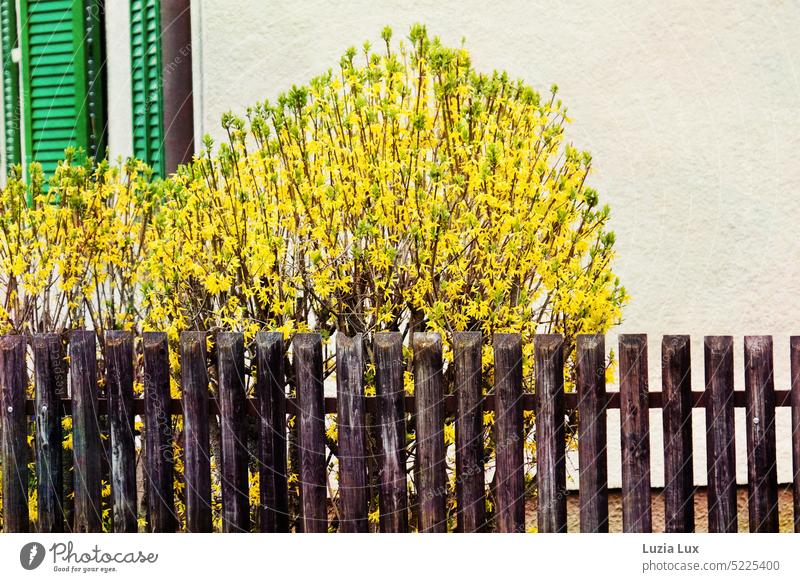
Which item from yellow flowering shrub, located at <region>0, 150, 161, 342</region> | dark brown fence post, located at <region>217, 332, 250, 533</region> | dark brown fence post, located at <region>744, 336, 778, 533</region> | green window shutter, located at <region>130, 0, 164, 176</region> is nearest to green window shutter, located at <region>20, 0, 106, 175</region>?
green window shutter, located at <region>130, 0, 164, 176</region>

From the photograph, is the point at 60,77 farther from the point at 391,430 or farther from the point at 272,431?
the point at 391,430

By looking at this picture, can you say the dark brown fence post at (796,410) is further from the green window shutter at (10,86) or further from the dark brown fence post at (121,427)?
the green window shutter at (10,86)

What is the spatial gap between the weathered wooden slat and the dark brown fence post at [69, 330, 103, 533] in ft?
5.46

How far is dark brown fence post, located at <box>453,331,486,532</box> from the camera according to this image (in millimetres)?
3477

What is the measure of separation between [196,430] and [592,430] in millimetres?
1496

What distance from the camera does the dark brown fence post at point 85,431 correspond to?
3707 millimetres

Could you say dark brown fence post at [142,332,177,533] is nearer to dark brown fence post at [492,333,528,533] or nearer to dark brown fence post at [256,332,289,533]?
dark brown fence post at [256,332,289,533]

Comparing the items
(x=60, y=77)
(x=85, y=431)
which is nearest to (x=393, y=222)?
(x=85, y=431)

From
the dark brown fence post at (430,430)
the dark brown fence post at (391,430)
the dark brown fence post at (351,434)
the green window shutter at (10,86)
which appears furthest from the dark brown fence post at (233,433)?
the green window shutter at (10,86)
